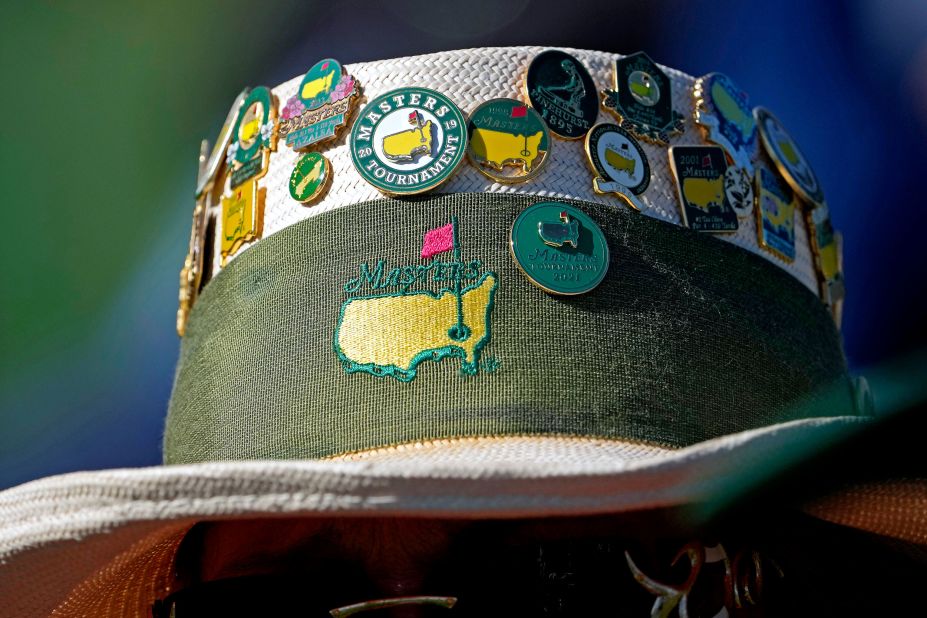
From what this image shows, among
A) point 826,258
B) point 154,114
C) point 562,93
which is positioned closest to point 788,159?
point 826,258

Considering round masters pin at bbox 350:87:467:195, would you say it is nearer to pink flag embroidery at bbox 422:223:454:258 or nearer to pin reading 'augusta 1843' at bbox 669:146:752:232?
pink flag embroidery at bbox 422:223:454:258

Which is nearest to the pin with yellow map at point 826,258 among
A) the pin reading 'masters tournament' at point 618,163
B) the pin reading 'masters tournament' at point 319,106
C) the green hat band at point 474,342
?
the green hat band at point 474,342

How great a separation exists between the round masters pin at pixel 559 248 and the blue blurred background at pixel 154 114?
126 centimetres

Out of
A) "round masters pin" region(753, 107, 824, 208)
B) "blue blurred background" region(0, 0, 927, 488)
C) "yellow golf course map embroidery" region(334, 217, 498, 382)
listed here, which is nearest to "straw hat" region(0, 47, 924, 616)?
"yellow golf course map embroidery" region(334, 217, 498, 382)

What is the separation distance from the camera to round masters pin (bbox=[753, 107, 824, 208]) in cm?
137

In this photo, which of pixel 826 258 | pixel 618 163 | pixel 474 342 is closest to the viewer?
pixel 474 342

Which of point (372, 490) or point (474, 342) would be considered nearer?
point (372, 490)

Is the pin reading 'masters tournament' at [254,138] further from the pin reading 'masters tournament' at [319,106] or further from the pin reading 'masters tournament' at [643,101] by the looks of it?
the pin reading 'masters tournament' at [643,101]

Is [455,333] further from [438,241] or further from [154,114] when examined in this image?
[154,114]

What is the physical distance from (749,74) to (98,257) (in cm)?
155

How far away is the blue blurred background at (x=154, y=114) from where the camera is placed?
7.93 ft

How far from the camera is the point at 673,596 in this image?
0.98 meters

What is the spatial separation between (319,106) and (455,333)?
328mm

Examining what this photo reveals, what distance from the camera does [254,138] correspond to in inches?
52.1
